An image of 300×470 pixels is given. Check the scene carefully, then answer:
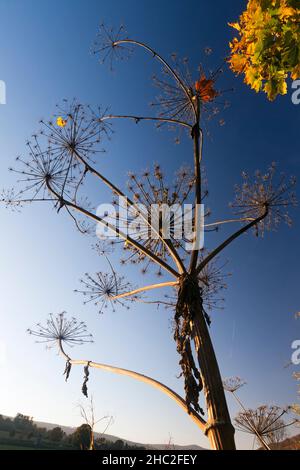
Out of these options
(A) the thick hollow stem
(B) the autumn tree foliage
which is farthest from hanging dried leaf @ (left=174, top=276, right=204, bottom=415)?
(B) the autumn tree foliage

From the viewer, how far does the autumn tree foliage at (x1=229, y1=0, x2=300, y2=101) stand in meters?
3.29

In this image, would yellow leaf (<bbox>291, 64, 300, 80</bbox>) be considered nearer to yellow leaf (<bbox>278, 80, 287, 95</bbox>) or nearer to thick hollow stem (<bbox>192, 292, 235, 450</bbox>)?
yellow leaf (<bbox>278, 80, 287, 95</bbox>)

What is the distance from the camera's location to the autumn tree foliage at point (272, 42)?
3.29m

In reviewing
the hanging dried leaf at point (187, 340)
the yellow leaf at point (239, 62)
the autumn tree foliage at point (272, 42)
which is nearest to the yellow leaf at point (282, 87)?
the autumn tree foliage at point (272, 42)

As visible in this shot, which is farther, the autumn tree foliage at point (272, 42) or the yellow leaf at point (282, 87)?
the yellow leaf at point (282, 87)

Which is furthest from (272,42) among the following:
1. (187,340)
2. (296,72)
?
(187,340)

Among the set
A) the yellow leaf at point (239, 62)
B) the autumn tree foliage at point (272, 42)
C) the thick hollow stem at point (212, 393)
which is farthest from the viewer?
the yellow leaf at point (239, 62)

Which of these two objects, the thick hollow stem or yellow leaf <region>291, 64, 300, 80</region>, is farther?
the thick hollow stem

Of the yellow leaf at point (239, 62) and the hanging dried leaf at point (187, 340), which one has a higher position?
the yellow leaf at point (239, 62)

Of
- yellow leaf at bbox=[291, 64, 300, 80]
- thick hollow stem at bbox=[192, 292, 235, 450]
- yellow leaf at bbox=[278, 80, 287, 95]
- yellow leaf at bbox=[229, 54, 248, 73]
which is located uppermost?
yellow leaf at bbox=[229, 54, 248, 73]

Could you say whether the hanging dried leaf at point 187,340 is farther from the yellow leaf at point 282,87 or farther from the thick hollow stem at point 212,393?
the yellow leaf at point 282,87

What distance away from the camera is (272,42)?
3.47 m
